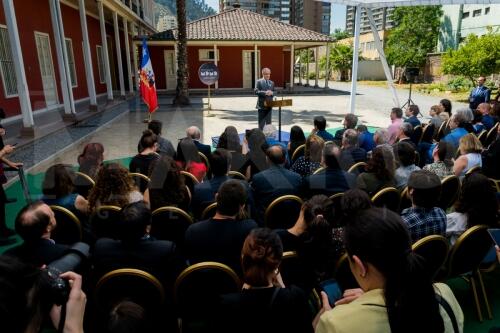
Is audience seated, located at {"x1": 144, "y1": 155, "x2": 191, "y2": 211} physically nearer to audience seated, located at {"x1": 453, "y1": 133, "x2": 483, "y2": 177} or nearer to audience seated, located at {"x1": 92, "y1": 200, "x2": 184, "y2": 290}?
audience seated, located at {"x1": 92, "y1": 200, "x2": 184, "y2": 290}

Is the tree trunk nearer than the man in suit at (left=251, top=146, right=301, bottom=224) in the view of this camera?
No

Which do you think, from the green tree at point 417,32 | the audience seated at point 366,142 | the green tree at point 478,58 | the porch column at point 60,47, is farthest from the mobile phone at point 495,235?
the green tree at point 417,32

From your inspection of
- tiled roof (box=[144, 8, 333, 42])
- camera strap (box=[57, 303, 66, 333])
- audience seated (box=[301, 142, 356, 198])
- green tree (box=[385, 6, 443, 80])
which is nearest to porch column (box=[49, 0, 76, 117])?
audience seated (box=[301, 142, 356, 198])

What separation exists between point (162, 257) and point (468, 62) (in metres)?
19.8

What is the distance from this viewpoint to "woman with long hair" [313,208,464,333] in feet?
3.53

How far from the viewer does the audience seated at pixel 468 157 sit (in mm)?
3852

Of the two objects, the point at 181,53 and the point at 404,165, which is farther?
the point at 181,53

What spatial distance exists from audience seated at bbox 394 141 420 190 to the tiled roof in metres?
19.3

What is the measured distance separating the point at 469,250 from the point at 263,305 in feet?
5.53

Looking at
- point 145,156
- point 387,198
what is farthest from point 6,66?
point 387,198

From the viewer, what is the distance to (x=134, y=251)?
205cm

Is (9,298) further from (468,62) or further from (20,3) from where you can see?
(468,62)

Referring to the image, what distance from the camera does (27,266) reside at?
0.92 meters

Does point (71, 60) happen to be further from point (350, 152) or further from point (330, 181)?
point (330, 181)
